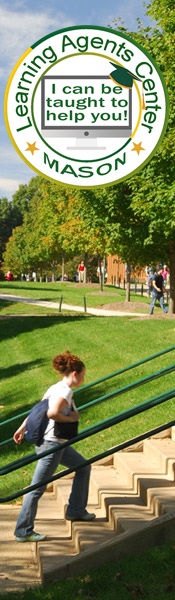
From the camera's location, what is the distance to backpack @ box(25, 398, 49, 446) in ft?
24.6

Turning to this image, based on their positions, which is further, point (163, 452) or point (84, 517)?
point (163, 452)

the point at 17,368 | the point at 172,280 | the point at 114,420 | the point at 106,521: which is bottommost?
the point at 17,368

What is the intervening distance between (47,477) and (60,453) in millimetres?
243

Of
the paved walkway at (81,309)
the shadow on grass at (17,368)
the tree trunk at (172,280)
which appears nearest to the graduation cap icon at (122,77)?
the shadow on grass at (17,368)

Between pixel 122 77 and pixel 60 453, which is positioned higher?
pixel 122 77

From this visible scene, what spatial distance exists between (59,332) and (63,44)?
13.0 m

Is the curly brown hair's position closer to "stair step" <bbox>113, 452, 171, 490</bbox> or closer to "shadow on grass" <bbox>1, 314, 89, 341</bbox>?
"stair step" <bbox>113, 452, 171, 490</bbox>

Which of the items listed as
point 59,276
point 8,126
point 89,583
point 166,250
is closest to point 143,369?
point 8,126

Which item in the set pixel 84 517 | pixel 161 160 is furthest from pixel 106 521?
pixel 161 160

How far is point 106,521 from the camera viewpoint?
7992 millimetres

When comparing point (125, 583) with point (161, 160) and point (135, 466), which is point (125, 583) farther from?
point (161, 160)

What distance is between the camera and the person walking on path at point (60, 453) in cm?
736

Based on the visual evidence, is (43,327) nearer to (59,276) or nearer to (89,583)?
(89,583)

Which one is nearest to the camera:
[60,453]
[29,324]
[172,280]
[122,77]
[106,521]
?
[60,453]
